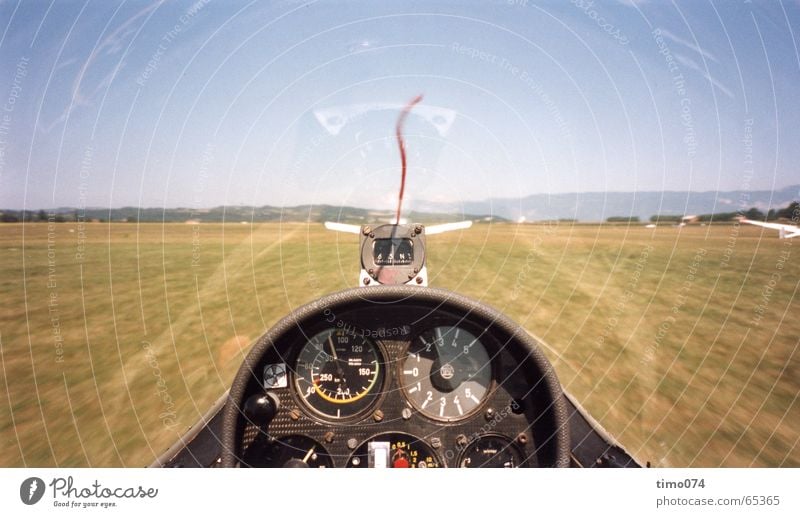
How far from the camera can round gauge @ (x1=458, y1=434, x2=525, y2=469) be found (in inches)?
75.2

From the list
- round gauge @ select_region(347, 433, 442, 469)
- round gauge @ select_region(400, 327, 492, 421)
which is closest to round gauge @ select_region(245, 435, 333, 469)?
round gauge @ select_region(347, 433, 442, 469)

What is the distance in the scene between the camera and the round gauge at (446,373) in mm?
1924

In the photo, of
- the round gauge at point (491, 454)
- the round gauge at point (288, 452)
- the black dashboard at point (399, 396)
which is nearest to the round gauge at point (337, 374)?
the black dashboard at point (399, 396)

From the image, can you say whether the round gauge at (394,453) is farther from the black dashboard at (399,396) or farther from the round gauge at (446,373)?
the round gauge at (446,373)

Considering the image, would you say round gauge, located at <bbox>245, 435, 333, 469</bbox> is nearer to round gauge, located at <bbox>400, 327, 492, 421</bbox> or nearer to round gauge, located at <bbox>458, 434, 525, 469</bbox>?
round gauge, located at <bbox>400, 327, 492, 421</bbox>

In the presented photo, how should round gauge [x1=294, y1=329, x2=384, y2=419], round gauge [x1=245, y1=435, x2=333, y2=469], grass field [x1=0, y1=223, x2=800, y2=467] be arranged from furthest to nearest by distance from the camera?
grass field [x1=0, y1=223, x2=800, y2=467] → round gauge [x1=294, y1=329, x2=384, y2=419] → round gauge [x1=245, y1=435, x2=333, y2=469]

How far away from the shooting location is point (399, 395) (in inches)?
75.8

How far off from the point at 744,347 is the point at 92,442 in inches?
261

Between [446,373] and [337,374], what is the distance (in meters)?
0.48

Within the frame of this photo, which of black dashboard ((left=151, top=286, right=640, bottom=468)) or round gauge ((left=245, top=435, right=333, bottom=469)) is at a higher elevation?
black dashboard ((left=151, top=286, right=640, bottom=468))

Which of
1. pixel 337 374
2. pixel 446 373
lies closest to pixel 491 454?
pixel 446 373

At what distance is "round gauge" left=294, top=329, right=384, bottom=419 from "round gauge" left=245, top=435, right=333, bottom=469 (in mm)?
141

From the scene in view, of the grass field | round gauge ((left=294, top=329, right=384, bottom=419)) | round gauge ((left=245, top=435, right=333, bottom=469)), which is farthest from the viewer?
the grass field
